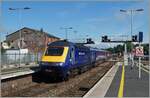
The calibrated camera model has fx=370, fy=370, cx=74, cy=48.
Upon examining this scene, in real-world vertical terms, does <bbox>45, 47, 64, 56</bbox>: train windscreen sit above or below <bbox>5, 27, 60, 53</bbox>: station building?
below

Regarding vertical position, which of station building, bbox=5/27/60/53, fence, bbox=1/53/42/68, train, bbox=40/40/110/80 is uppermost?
station building, bbox=5/27/60/53

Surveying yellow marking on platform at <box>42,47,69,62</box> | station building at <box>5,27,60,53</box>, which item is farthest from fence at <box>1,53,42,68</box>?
station building at <box>5,27,60,53</box>

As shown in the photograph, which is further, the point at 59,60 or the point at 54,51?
the point at 54,51

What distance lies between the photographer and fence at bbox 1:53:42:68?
51.4 meters

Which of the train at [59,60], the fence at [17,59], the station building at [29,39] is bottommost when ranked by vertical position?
the fence at [17,59]

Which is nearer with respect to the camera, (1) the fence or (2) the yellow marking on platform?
(2) the yellow marking on platform

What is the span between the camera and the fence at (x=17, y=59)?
51.4 m

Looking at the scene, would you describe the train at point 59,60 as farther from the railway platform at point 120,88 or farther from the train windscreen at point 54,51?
the railway platform at point 120,88

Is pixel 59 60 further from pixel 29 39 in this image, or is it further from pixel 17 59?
pixel 29 39

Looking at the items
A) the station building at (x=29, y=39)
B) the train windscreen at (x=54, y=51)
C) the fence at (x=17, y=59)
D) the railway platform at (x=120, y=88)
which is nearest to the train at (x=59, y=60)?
the train windscreen at (x=54, y=51)

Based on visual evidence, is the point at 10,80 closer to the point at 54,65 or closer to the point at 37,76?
the point at 54,65

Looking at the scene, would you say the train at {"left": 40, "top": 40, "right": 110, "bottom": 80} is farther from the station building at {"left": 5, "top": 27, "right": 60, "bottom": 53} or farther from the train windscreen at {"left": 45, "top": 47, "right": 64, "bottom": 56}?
the station building at {"left": 5, "top": 27, "right": 60, "bottom": 53}

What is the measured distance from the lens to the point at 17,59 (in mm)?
57531

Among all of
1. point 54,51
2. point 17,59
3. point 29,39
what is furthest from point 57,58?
point 29,39
